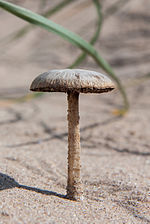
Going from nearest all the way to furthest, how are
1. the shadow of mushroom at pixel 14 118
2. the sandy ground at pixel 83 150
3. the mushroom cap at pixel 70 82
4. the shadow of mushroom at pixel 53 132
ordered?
the mushroom cap at pixel 70 82, the sandy ground at pixel 83 150, the shadow of mushroom at pixel 53 132, the shadow of mushroom at pixel 14 118

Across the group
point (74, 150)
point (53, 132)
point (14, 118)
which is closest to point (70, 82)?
point (74, 150)

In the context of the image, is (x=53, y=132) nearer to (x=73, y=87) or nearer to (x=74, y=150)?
(x=74, y=150)

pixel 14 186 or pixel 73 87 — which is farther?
pixel 14 186

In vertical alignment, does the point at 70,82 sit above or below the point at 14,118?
above

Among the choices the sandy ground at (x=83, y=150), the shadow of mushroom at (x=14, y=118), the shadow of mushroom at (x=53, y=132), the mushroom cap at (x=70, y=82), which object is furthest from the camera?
the shadow of mushroom at (x=14, y=118)

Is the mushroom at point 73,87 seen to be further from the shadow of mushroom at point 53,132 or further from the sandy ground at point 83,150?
the shadow of mushroom at point 53,132

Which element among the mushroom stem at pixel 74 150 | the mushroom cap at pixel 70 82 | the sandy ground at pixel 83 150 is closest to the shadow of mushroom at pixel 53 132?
the sandy ground at pixel 83 150

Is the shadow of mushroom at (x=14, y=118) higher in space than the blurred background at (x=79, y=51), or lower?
lower

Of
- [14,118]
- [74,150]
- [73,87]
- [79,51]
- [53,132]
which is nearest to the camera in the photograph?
[73,87]
